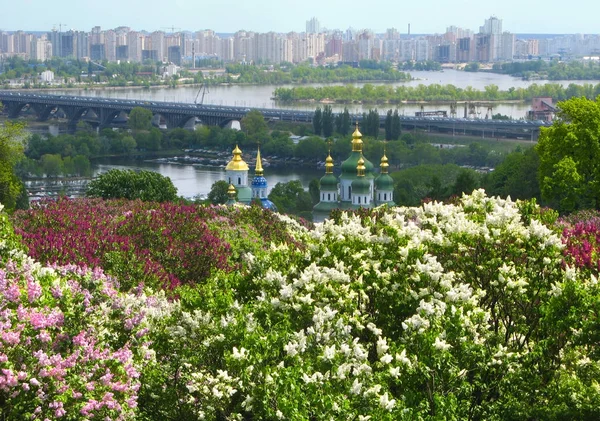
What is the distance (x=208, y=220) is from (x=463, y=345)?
455 centimetres

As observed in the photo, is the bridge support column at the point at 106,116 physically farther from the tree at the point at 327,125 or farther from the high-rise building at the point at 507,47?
the high-rise building at the point at 507,47

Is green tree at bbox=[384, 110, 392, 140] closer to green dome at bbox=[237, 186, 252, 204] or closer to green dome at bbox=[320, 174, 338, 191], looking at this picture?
green dome at bbox=[237, 186, 252, 204]

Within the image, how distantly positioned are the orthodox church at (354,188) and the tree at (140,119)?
2609 cm

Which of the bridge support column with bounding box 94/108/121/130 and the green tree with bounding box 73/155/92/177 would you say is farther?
the bridge support column with bounding box 94/108/121/130

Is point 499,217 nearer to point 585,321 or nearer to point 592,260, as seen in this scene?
point 592,260

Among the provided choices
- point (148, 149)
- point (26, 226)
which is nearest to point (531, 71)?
point (148, 149)

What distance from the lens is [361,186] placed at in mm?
17625

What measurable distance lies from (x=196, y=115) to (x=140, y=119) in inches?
82.3

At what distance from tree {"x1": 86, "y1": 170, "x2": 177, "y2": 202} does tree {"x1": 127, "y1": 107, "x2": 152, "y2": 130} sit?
3131cm

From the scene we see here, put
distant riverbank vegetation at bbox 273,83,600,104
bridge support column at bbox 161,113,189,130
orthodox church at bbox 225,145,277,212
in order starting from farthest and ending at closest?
distant riverbank vegetation at bbox 273,83,600,104 < bridge support column at bbox 161,113,189,130 < orthodox church at bbox 225,145,277,212

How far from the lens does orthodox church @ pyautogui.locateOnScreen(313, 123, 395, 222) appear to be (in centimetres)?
1767

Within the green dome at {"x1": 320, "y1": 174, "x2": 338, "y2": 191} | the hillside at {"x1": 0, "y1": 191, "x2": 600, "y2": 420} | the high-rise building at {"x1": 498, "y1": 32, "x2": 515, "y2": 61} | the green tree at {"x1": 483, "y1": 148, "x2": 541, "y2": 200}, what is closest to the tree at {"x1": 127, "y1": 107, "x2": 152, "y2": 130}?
the green dome at {"x1": 320, "y1": 174, "x2": 338, "y2": 191}

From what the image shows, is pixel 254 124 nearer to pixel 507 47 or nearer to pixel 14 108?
pixel 14 108

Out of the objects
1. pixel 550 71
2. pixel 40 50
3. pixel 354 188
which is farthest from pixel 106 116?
pixel 40 50
